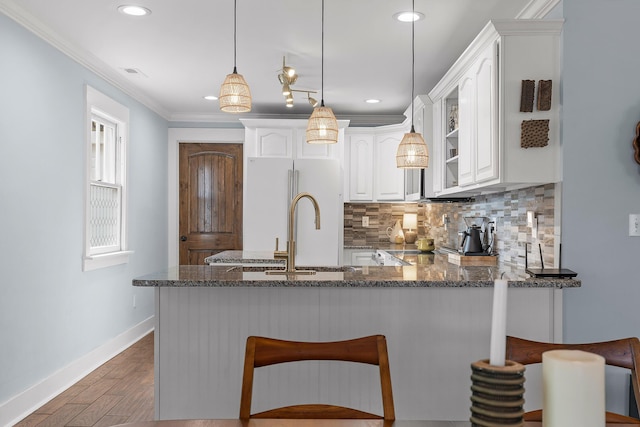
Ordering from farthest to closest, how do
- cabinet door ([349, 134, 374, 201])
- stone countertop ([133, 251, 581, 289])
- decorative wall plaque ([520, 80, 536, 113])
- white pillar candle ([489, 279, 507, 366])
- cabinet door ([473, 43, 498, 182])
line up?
cabinet door ([349, 134, 374, 201])
cabinet door ([473, 43, 498, 182])
decorative wall plaque ([520, 80, 536, 113])
stone countertop ([133, 251, 581, 289])
white pillar candle ([489, 279, 507, 366])

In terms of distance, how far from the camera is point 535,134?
2773 millimetres

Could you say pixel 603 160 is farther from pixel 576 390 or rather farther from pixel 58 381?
pixel 58 381

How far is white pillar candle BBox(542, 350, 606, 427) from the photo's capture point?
753 millimetres

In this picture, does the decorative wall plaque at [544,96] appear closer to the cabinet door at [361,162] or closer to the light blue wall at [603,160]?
the light blue wall at [603,160]

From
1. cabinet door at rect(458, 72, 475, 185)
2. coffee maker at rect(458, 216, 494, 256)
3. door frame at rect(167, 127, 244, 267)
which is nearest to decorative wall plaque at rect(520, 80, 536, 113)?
cabinet door at rect(458, 72, 475, 185)

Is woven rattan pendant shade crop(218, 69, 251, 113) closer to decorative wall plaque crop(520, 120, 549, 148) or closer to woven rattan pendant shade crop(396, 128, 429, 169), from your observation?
woven rattan pendant shade crop(396, 128, 429, 169)

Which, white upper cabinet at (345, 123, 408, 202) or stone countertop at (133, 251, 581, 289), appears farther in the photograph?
white upper cabinet at (345, 123, 408, 202)

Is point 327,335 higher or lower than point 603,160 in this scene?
lower

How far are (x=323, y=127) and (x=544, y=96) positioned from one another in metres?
1.16

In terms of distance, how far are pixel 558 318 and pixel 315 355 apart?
58.4 inches

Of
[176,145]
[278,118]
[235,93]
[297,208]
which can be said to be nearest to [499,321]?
[235,93]

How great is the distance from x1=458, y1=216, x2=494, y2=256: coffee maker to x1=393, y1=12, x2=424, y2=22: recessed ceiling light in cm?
142

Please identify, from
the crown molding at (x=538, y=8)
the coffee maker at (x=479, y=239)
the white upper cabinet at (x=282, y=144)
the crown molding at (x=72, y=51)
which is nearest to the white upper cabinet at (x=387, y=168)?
the white upper cabinet at (x=282, y=144)

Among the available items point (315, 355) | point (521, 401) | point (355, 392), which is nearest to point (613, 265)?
point (355, 392)
